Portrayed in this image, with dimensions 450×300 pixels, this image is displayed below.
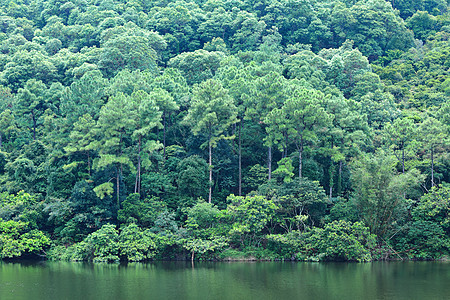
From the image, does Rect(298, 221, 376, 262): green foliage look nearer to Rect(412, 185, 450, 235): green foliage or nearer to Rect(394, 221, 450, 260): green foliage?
Rect(394, 221, 450, 260): green foliage

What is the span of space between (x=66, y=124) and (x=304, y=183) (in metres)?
19.5

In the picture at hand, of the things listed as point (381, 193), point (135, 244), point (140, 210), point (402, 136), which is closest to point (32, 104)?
point (140, 210)

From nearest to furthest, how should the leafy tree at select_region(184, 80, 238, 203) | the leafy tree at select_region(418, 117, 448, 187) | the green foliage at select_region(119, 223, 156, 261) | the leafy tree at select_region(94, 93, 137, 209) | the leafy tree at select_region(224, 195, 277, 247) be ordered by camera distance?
1. the green foliage at select_region(119, 223, 156, 261)
2. the leafy tree at select_region(224, 195, 277, 247)
3. the leafy tree at select_region(94, 93, 137, 209)
4. the leafy tree at select_region(418, 117, 448, 187)
5. the leafy tree at select_region(184, 80, 238, 203)

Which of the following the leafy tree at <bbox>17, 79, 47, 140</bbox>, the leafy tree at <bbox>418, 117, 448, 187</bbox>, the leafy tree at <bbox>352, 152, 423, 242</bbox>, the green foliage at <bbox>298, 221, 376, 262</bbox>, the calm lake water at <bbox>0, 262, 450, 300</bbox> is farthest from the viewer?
the leafy tree at <bbox>17, 79, 47, 140</bbox>

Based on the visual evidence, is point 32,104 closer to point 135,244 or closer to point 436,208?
point 135,244

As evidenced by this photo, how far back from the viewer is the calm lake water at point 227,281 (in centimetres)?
2245

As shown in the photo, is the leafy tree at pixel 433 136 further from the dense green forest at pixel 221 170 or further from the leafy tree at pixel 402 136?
the leafy tree at pixel 402 136

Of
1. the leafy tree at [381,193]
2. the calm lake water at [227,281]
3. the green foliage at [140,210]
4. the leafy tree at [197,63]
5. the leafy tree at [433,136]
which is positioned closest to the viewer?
the calm lake water at [227,281]

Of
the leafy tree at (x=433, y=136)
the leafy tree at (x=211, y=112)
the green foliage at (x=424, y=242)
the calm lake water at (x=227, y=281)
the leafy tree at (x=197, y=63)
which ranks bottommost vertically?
the calm lake water at (x=227, y=281)

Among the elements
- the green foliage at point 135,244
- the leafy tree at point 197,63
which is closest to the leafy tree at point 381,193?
the green foliage at point 135,244

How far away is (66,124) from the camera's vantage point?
39969 millimetres

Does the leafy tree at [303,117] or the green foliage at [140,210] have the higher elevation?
the leafy tree at [303,117]

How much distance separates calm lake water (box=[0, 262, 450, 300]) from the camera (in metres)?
22.5

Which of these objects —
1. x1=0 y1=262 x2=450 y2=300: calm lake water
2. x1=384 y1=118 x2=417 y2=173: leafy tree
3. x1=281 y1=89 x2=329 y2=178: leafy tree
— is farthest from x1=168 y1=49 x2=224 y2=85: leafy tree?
x1=0 y1=262 x2=450 y2=300: calm lake water
